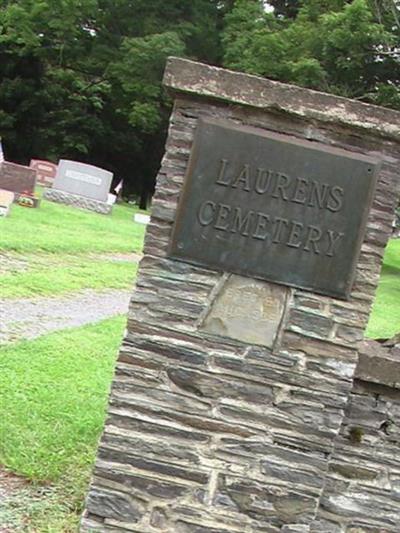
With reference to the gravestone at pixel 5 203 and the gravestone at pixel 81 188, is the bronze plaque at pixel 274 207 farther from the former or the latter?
the gravestone at pixel 81 188

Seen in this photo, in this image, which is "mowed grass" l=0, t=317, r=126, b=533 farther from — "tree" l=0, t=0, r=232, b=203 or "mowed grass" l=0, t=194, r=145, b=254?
"tree" l=0, t=0, r=232, b=203

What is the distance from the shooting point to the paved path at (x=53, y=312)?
744 centimetres

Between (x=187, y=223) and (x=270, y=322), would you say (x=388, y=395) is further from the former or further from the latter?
(x=187, y=223)

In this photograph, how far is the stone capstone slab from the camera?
64.6 ft

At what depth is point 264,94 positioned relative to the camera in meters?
3.41

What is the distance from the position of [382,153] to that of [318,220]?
41 cm

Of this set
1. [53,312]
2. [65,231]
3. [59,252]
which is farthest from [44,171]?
[53,312]

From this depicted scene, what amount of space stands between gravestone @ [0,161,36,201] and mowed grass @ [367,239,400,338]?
7886 mm

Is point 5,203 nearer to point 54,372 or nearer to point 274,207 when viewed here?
point 54,372

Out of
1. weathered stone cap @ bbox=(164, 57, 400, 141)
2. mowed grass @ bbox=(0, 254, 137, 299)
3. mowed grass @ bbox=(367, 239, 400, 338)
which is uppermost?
weathered stone cap @ bbox=(164, 57, 400, 141)

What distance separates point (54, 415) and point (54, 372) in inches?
42.0

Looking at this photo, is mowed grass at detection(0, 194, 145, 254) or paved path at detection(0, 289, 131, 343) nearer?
paved path at detection(0, 289, 131, 343)

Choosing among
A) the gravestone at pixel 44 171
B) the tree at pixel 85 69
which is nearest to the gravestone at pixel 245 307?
the gravestone at pixel 44 171

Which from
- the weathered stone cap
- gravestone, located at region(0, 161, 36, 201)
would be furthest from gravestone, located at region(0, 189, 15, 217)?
the weathered stone cap
